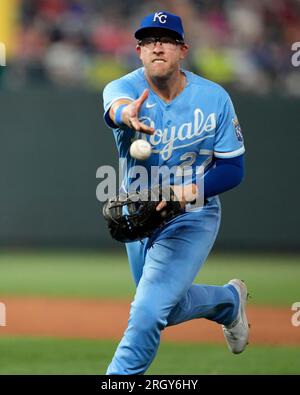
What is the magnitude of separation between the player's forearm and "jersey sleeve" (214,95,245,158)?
4 cm

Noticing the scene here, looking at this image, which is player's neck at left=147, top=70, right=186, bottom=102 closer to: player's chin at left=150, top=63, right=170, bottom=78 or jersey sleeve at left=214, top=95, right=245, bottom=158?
player's chin at left=150, top=63, right=170, bottom=78

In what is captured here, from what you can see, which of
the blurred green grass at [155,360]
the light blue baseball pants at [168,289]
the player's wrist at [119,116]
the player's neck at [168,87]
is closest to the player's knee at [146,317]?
the light blue baseball pants at [168,289]

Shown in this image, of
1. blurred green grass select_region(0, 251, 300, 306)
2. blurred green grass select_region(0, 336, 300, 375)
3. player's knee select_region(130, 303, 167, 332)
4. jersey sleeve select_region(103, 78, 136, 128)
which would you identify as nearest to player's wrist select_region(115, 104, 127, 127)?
jersey sleeve select_region(103, 78, 136, 128)

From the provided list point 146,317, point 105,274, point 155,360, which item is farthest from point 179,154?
point 105,274

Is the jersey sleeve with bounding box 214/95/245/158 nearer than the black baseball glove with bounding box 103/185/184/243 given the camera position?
No

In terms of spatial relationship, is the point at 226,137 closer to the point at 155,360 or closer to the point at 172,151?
the point at 172,151

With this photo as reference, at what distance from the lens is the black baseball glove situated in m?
4.89

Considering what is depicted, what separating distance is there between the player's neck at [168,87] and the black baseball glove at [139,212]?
571mm

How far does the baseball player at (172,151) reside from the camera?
4.86 metres

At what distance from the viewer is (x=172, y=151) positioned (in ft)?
16.8

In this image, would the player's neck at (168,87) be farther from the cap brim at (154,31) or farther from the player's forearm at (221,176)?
the player's forearm at (221,176)

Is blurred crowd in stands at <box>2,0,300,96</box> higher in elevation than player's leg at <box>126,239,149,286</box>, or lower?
higher
